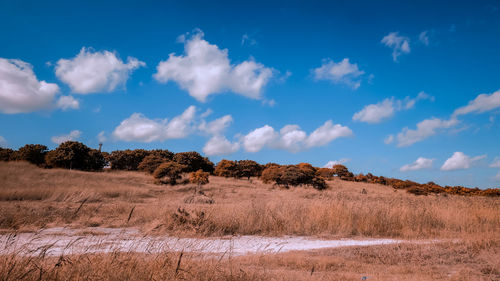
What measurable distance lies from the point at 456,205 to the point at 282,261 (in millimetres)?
10343

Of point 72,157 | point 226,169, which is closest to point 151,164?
point 72,157

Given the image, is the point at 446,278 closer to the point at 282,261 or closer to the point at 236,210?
the point at 282,261

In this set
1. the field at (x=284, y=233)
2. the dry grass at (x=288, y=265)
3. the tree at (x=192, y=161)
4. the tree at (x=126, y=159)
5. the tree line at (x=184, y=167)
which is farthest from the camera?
the tree at (x=126, y=159)

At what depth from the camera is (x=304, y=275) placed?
4.28 meters

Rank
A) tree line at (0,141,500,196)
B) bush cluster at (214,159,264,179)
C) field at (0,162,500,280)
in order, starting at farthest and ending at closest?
bush cluster at (214,159,264,179)
tree line at (0,141,500,196)
field at (0,162,500,280)

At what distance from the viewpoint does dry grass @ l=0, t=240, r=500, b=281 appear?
10.5 feet

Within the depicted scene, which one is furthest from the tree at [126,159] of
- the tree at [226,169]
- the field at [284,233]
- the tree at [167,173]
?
the field at [284,233]

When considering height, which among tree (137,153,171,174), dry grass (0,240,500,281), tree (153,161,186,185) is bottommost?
dry grass (0,240,500,281)

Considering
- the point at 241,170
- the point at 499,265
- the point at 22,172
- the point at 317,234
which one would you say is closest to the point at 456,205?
the point at 317,234

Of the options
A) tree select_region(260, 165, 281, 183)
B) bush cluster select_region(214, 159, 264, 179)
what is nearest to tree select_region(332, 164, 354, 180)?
bush cluster select_region(214, 159, 264, 179)

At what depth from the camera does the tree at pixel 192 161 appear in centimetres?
4313

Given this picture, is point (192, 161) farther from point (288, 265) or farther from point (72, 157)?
point (288, 265)

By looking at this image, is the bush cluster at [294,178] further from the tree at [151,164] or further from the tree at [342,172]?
the tree at [151,164]

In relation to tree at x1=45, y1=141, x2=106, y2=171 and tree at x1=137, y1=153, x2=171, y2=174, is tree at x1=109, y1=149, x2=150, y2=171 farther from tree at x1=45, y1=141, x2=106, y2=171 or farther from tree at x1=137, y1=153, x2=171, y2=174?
tree at x1=137, y1=153, x2=171, y2=174
